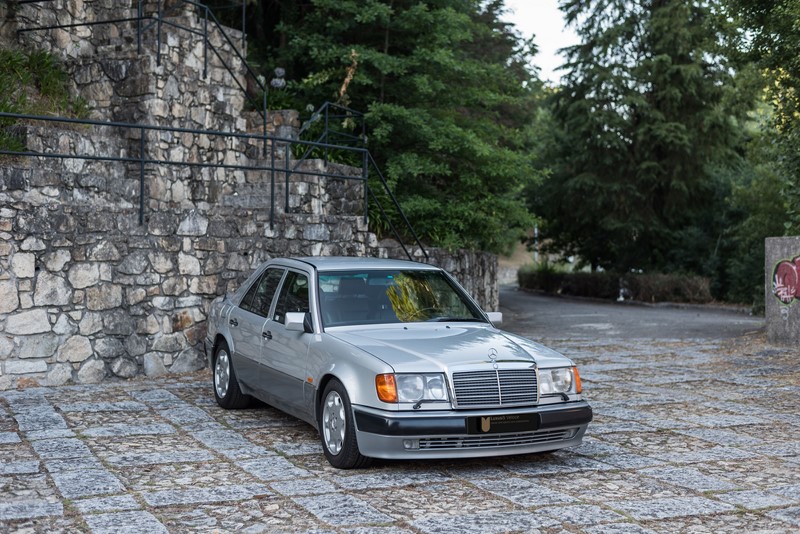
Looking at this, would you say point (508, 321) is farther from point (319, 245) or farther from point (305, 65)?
point (319, 245)

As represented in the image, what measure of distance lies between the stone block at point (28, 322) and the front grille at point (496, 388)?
6327 mm

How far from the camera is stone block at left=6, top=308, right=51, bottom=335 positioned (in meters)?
11.4

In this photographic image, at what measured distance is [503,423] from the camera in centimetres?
730

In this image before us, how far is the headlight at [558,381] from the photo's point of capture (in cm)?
764

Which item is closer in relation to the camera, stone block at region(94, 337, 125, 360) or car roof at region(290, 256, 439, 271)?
car roof at region(290, 256, 439, 271)

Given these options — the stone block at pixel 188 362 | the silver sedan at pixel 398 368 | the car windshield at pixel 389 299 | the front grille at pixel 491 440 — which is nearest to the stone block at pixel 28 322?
the stone block at pixel 188 362

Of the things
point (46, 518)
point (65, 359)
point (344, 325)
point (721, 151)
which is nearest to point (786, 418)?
point (344, 325)

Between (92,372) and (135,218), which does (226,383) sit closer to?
(92,372)

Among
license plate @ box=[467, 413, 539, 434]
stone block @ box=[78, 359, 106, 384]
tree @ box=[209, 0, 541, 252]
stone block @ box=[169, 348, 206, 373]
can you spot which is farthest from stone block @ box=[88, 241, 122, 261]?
tree @ box=[209, 0, 541, 252]

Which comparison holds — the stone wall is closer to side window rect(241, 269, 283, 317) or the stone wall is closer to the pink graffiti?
side window rect(241, 269, 283, 317)

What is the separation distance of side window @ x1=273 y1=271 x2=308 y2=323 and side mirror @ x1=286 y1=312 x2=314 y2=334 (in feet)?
0.97

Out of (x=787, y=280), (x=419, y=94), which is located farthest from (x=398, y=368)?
(x=419, y=94)

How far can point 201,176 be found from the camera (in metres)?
16.9

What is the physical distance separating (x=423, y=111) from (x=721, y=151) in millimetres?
17498
